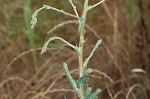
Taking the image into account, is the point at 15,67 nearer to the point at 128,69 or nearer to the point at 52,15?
the point at 52,15

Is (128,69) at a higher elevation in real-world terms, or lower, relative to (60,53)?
lower

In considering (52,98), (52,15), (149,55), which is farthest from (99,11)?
(52,98)

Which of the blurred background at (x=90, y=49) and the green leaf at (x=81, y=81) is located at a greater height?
the blurred background at (x=90, y=49)

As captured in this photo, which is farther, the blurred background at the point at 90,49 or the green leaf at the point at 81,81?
the blurred background at the point at 90,49

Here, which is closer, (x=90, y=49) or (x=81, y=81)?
(x=81, y=81)

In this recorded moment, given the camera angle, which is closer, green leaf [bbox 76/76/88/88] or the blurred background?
green leaf [bbox 76/76/88/88]

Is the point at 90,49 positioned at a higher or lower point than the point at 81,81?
higher

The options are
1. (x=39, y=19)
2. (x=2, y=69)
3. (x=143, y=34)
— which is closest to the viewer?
(x=2, y=69)

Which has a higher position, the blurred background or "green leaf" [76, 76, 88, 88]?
the blurred background
